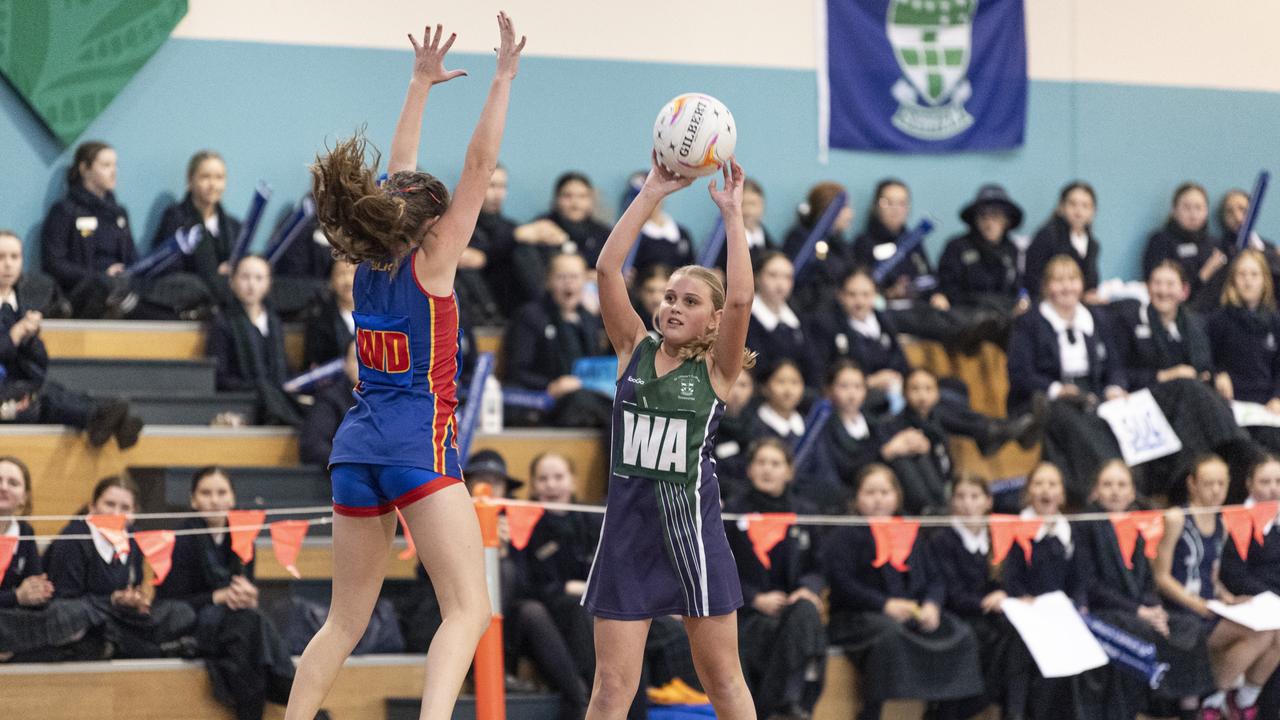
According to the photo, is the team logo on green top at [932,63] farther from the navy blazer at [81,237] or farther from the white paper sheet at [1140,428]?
the navy blazer at [81,237]

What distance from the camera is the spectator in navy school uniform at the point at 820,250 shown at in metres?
11.1

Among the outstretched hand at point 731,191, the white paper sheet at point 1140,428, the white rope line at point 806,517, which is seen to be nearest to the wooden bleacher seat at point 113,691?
the white rope line at point 806,517

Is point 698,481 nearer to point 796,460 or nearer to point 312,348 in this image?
point 796,460

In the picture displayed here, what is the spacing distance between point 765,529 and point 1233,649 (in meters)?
2.58

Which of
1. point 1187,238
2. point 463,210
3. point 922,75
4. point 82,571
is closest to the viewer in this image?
point 463,210

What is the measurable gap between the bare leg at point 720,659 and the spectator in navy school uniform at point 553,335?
4831 mm

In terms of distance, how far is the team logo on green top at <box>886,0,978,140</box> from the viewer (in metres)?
12.8

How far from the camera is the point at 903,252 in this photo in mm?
11734

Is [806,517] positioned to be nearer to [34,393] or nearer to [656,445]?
[656,445]

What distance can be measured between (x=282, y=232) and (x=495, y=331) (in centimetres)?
140

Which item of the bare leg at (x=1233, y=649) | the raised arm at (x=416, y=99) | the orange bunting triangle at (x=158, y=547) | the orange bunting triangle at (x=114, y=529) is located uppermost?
the raised arm at (x=416, y=99)

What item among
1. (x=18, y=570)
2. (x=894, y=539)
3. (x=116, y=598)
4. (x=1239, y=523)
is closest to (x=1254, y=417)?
(x=1239, y=523)

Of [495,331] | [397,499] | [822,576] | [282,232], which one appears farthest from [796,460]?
[397,499]

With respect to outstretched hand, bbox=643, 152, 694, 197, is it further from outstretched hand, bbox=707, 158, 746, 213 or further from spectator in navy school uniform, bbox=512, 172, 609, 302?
spectator in navy school uniform, bbox=512, 172, 609, 302
